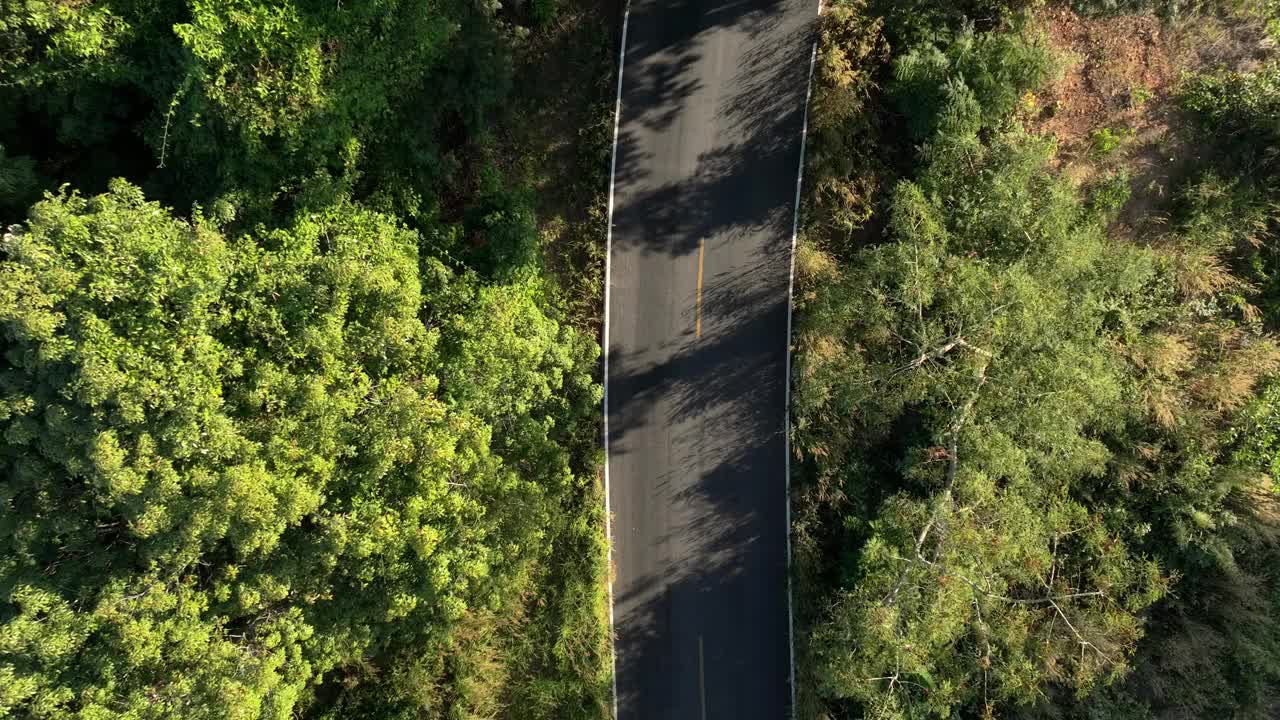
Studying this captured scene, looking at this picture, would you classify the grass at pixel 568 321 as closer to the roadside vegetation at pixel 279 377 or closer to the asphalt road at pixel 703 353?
the roadside vegetation at pixel 279 377

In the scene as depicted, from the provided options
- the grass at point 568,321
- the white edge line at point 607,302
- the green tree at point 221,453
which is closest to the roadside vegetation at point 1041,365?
the white edge line at point 607,302

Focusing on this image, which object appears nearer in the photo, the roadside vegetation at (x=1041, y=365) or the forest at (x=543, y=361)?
the forest at (x=543, y=361)

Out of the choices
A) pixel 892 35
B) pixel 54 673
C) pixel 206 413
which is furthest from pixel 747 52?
pixel 54 673

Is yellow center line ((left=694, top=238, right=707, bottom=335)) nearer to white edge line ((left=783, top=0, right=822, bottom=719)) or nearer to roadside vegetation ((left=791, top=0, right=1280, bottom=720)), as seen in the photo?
white edge line ((left=783, top=0, right=822, bottom=719))

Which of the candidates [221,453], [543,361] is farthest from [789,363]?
[221,453]

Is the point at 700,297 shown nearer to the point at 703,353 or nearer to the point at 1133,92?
the point at 703,353

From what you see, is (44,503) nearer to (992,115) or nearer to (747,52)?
(747,52)
